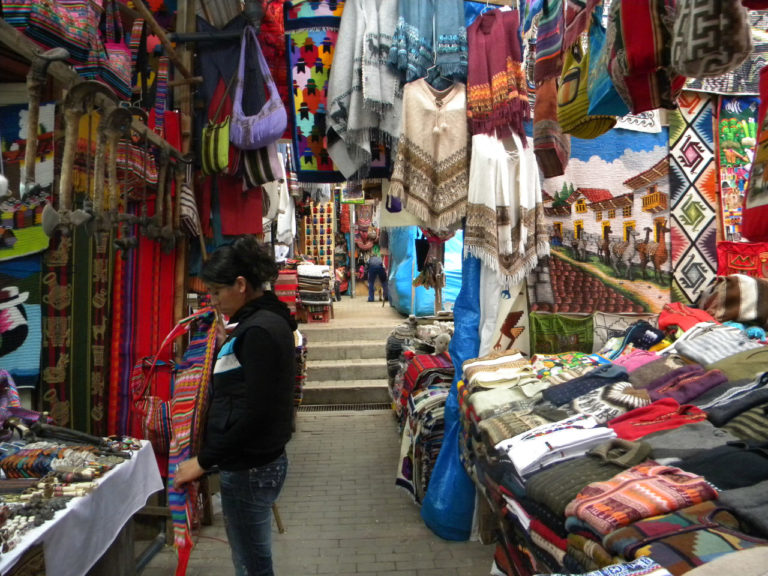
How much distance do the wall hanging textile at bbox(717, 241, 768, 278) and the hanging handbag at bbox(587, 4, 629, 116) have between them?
2.47 metres

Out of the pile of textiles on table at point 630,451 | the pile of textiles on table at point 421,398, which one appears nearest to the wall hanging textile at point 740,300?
the pile of textiles on table at point 630,451

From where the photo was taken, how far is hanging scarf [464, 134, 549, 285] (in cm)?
335

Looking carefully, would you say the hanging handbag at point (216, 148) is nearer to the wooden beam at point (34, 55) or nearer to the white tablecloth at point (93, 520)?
the wooden beam at point (34, 55)

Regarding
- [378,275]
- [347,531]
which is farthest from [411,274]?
[347,531]

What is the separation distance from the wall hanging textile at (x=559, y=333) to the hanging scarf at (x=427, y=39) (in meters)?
1.67

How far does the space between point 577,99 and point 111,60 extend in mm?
2056

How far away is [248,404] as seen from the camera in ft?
6.32

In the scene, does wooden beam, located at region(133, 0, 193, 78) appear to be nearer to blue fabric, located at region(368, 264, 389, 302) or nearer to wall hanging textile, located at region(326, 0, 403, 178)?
wall hanging textile, located at region(326, 0, 403, 178)

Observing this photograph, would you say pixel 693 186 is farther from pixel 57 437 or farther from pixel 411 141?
pixel 57 437

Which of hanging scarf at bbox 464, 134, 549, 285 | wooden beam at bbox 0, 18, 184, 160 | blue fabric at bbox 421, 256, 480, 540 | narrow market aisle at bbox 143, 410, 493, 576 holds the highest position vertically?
wooden beam at bbox 0, 18, 184, 160

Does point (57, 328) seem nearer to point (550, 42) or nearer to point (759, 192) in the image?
point (550, 42)

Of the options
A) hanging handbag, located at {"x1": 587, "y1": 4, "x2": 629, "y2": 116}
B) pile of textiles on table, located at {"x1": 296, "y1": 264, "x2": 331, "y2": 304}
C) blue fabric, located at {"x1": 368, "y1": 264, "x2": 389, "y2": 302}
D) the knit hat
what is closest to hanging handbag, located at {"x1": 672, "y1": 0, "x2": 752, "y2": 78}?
hanging handbag, located at {"x1": 587, "y1": 4, "x2": 629, "y2": 116}


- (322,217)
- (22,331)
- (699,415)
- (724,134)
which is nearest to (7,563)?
(22,331)

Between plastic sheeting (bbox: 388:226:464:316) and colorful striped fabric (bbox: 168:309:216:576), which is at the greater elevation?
plastic sheeting (bbox: 388:226:464:316)
